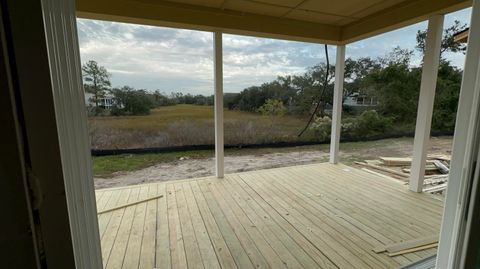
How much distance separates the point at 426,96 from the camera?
290 centimetres

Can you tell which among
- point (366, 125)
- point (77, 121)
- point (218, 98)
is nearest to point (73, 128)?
point (77, 121)

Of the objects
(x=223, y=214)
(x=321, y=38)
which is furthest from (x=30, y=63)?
(x=321, y=38)

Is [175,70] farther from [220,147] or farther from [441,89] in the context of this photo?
[441,89]

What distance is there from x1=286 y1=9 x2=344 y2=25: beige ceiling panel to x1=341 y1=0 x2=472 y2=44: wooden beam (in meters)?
0.35

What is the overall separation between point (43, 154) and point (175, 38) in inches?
170

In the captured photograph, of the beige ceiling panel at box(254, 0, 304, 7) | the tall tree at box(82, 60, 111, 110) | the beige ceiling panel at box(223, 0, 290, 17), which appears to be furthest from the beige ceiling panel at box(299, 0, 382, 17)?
the tall tree at box(82, 60, 111, 110)

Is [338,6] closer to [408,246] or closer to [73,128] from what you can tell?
[408,246]

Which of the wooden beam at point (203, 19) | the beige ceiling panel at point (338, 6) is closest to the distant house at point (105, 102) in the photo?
the wooden beam at point (203, 19)

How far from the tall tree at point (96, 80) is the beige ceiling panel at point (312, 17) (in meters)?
3.03

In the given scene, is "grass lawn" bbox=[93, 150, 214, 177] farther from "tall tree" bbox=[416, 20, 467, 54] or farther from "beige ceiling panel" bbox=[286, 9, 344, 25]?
"tall tree" bbox=[416, 20, 467, 54]

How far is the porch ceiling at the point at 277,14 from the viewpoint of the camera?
8.99 feet

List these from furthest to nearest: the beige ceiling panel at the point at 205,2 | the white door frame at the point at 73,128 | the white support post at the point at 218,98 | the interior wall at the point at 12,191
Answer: the white support post at the point at 218,98 → the beige ceiling panel at the point at 205,2 → the white door frame at the point at 73,128 → the interior wall at the point at 12,191

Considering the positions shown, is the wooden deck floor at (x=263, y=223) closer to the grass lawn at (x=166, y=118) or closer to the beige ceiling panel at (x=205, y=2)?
the grass lawn at (x=166, y=118)

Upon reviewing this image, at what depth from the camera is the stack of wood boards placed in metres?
1.88
